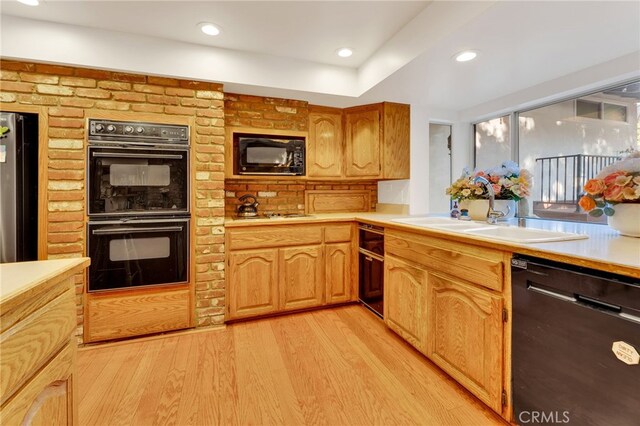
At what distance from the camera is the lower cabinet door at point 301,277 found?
2.60 m

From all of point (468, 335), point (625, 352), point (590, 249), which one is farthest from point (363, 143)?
point (625, 352)

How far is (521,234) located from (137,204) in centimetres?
268

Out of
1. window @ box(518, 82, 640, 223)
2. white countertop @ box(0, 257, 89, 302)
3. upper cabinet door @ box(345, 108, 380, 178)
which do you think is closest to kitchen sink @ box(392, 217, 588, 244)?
window @ box(518, 82, 640, 223)

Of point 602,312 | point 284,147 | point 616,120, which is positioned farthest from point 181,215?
point 616,120

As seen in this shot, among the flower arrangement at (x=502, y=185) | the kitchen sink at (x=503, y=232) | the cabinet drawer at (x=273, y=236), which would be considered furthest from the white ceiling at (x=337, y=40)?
the cabinet drawer at (x=273, y=236)

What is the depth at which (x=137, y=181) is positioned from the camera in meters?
2.22

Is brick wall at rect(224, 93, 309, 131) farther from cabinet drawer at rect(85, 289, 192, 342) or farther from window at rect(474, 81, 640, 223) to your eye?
window at rect(474, 81, 640, 223)

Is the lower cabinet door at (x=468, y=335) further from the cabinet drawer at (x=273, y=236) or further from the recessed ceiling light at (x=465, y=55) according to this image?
the recessed ceiling light at (x=465, y=55)

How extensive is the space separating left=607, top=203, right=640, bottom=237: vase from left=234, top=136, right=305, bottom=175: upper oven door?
2.24 meters

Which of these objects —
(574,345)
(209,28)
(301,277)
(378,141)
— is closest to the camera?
(574,345)

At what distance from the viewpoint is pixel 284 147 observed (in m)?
2.81

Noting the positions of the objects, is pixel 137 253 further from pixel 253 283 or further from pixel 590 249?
pixel 590 249

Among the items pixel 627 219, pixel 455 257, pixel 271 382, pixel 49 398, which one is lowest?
pixel 271 382

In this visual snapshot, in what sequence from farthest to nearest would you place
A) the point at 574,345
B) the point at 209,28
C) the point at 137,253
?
the point at 137,253 < the point at 209,28 < the point at 574,345
